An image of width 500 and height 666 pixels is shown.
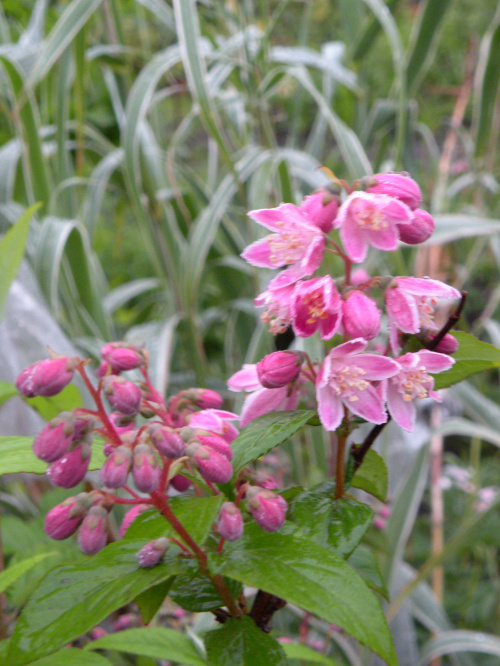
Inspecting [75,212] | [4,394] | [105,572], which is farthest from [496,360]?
[75,212]

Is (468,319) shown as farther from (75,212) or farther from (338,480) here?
(338,480)

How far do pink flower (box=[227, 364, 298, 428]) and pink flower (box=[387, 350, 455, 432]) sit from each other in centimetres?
8

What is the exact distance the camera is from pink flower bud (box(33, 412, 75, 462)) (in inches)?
14.1

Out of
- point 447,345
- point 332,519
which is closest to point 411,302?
point 447,345

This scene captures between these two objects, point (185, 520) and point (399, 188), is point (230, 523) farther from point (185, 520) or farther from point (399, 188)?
point (399, 188)

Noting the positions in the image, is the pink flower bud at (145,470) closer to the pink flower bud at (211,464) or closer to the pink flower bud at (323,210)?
the pink flower bud at (211,464)

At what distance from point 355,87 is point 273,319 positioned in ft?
3.78

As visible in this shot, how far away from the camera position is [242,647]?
380 mm

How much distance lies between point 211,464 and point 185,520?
0.04m

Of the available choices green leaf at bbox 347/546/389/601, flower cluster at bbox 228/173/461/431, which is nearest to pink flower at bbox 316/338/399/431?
flower cluster at bbox 228/173/461/431

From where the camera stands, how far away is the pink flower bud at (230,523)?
38cm

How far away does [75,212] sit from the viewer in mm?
1403

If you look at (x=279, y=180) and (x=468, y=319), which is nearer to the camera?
(x=279, y=180)

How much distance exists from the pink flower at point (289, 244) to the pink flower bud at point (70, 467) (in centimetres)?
18
